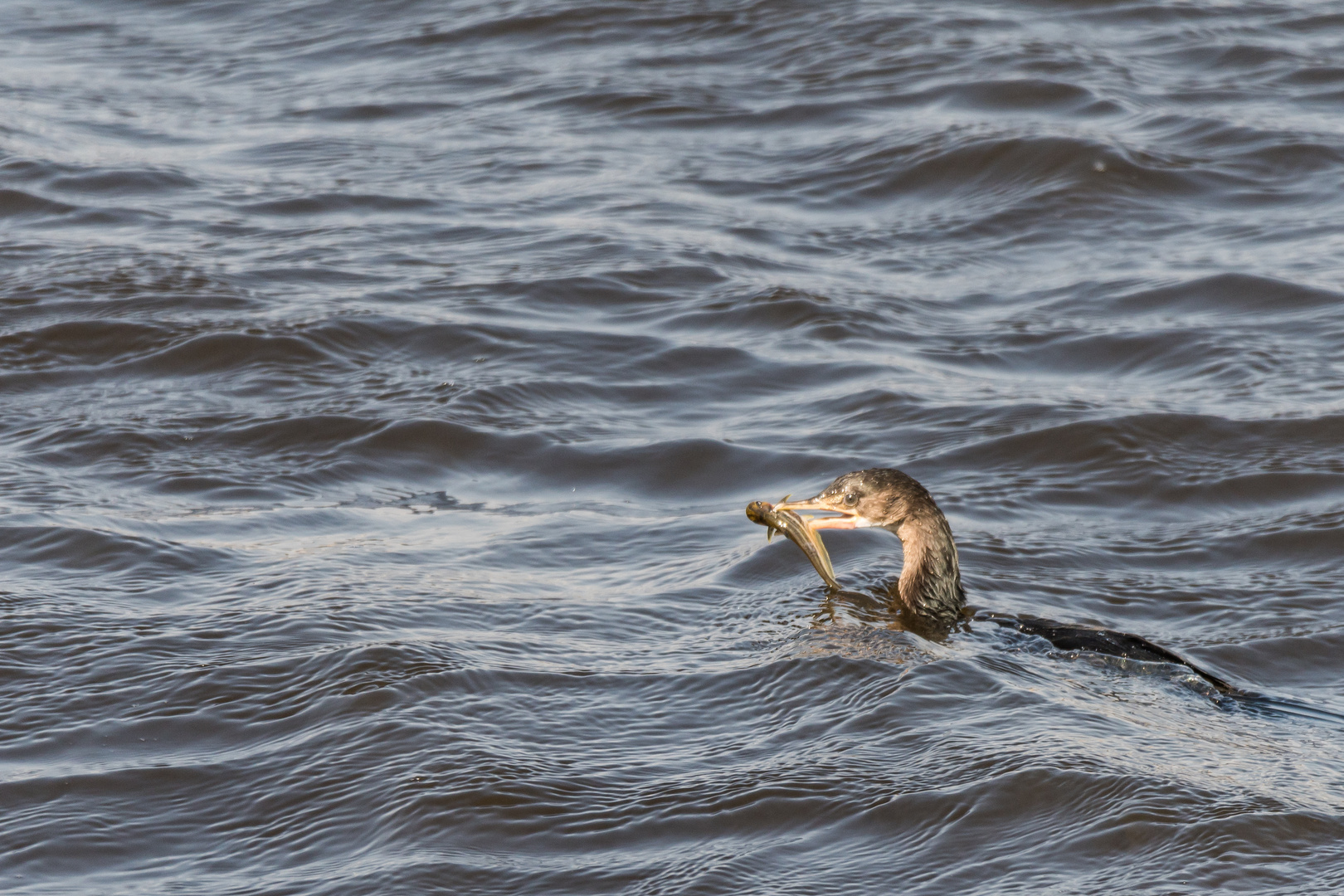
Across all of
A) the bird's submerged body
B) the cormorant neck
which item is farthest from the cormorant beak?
the cormorant neck

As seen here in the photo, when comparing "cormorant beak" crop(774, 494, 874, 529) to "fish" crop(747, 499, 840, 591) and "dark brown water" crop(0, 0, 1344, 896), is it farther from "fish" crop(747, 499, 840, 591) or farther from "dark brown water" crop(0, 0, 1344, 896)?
"dark brown water" crop(0, 0, 1344, 896)

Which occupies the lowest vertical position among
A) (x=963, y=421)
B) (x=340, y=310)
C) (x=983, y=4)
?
(x=963, y=421)

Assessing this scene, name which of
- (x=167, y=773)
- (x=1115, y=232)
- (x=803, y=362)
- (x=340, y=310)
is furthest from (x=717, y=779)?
(x=1115, y=232)

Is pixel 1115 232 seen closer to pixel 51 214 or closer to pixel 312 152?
pixel 312 152

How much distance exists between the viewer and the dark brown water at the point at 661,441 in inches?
183

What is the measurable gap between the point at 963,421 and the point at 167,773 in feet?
14.8

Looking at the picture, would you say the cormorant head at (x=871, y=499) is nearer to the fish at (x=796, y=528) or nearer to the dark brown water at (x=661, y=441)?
the fish at (x=796, y=528)

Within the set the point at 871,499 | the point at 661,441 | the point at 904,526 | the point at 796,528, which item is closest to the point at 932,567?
the point at 904,526

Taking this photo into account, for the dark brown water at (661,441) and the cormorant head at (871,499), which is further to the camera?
the cormorant head at (871,499)

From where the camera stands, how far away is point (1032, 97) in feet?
41.2

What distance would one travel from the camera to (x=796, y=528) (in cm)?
631

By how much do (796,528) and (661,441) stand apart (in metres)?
1.85

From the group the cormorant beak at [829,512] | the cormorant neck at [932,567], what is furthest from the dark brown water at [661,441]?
the cormorant beak at [829,512]

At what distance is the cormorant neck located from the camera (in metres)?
6.25
